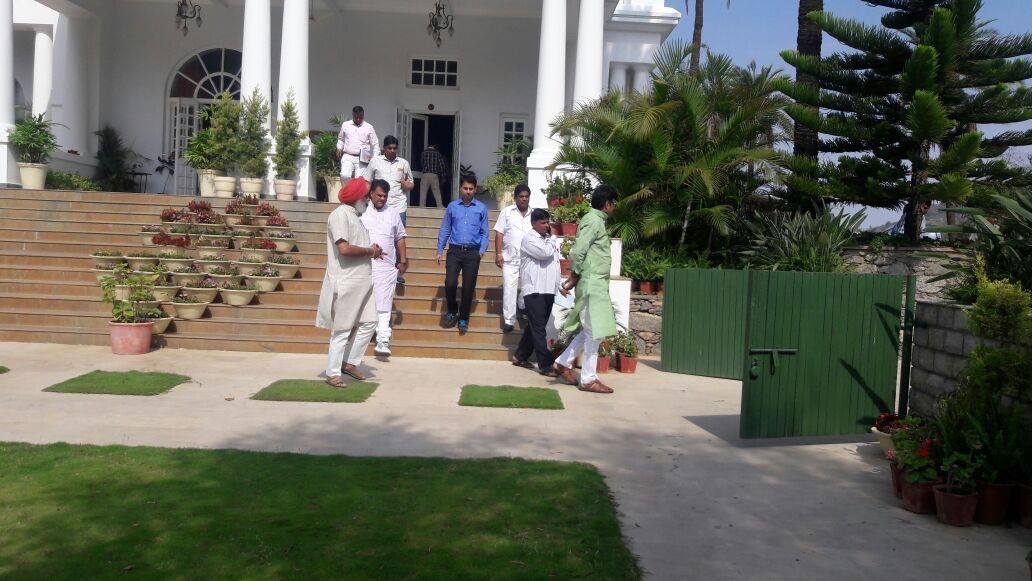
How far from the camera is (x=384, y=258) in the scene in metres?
9.50

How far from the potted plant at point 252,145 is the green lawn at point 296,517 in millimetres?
9916

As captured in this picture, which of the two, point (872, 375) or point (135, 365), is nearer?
point (872, 375)

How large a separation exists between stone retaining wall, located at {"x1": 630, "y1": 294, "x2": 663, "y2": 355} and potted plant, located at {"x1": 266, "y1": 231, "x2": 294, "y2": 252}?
4.94 metres

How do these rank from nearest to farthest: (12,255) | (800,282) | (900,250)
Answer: (800,282), (12,255), (900,250)

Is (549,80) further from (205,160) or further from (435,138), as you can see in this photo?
(205,160)

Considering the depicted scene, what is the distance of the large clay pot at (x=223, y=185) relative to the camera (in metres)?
15.0

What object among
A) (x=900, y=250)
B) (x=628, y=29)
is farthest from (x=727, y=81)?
(x=628, y=29)

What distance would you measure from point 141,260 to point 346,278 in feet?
15.9

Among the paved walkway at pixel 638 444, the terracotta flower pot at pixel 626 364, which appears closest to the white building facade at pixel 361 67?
the terracotta flower pot at pixel 626 364

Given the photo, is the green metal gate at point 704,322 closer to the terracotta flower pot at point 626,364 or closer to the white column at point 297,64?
the terracotta flower pot at point 626,364

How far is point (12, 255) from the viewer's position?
11953 millimetres

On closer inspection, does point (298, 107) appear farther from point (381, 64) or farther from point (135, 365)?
point (135, 365)

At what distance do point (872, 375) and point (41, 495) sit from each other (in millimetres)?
5755

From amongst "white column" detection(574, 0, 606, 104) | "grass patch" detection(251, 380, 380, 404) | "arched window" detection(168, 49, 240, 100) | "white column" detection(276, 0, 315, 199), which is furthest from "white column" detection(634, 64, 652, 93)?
"grass patch" detection(251, 380, 380, 404)
